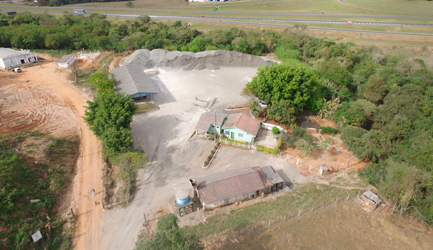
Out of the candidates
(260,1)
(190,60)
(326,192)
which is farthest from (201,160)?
(260,1)

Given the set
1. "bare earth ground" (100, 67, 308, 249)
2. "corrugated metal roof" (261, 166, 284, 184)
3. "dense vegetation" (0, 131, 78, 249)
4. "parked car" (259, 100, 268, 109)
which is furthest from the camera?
"parked car" (259, 100, 268, 109)

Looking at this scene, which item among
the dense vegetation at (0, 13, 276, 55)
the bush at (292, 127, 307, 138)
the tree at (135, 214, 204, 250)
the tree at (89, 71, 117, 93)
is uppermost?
the dense vegetation at (0, 13, 276, 55)

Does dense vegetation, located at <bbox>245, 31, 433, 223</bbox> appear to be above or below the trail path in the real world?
above

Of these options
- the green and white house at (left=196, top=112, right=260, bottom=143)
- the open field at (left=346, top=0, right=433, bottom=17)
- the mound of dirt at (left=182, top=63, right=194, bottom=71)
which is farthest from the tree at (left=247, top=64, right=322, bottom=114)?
the open field at (left=346, top=0, right=433, bottom=17)

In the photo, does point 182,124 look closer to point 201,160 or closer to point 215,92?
point 201,160

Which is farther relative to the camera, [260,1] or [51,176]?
[260,1]

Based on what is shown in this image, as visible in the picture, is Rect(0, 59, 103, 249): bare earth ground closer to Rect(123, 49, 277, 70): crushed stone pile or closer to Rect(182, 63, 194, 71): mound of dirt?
Rect(123, 49, 277, 70): crushed stone pile

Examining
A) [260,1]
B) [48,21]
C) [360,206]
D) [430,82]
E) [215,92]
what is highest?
[260,1]
